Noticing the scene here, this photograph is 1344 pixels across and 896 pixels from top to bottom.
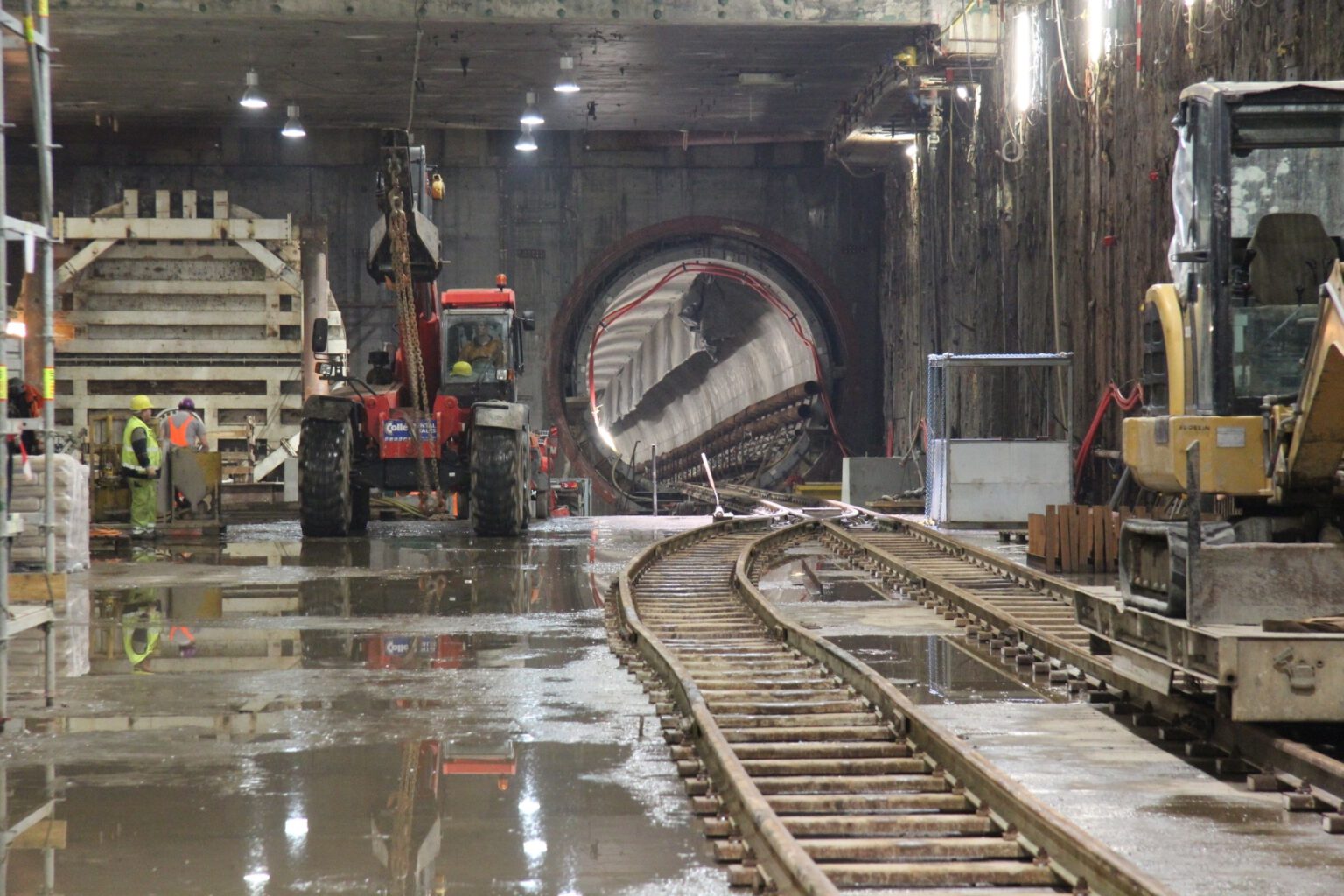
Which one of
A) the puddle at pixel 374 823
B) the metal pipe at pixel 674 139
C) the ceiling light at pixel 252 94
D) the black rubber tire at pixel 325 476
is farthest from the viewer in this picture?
the metal pipe at pixel 674 139

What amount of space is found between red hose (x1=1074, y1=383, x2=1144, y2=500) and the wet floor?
18.8 feet

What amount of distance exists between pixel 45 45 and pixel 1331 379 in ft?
17.0

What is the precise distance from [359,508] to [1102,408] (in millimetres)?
7838

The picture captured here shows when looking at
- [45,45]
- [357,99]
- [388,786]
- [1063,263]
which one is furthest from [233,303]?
[388,786]

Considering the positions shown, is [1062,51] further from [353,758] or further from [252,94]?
[353,758]

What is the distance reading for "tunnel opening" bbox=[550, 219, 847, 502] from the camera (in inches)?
1018

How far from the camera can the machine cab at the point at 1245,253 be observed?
5.91m

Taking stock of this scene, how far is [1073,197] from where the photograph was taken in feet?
53.1

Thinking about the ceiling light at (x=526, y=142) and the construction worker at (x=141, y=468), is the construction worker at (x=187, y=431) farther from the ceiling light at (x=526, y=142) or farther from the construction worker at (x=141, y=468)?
the ceiling light at (x=526, y=142)

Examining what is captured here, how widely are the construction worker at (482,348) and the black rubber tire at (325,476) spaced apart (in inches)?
62.6

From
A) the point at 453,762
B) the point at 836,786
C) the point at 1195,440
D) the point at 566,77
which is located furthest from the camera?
the point at 566,77

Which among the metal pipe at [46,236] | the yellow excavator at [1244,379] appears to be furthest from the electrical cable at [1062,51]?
the metal pipe at [46,236]

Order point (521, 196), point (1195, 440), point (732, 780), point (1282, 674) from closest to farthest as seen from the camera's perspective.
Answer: point (732, 780) → point (1282, 674) → point (1195, 440) → point (521, 196)

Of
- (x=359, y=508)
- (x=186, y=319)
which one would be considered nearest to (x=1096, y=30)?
(x=359, y=508)
